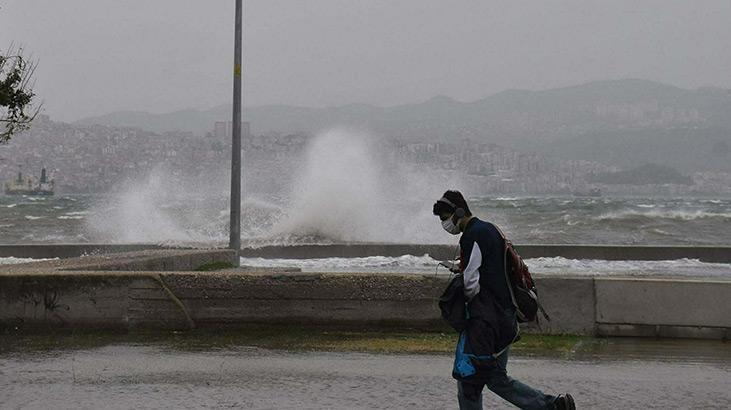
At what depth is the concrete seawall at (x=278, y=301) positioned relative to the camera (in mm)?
9281

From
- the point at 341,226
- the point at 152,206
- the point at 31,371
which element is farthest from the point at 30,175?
the point at 31,371

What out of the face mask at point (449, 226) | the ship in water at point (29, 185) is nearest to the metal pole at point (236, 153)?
the face mask at point (449, 226)

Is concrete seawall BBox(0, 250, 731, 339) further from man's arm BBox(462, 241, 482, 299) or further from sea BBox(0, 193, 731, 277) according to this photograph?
sea BBox(0, 193, 731, 277)

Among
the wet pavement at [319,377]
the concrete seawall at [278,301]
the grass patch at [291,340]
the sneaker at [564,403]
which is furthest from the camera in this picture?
the concrete seawall at [278,301]

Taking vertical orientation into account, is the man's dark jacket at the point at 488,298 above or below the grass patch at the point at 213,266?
above

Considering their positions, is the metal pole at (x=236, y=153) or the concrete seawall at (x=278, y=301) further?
the metal pole at (x=236, y=153)

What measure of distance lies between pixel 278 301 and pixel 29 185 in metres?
149

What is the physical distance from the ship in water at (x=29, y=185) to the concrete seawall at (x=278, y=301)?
5419 inches

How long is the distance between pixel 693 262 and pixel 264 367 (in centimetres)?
1918

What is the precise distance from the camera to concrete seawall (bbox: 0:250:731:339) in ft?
30.5

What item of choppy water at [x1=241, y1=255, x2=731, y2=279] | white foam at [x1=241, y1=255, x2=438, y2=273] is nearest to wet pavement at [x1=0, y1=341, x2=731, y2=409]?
choppy water at [x1=241, y1=255, x2=731, y2=279]

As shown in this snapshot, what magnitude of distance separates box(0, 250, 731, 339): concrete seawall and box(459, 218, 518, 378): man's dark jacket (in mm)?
4115

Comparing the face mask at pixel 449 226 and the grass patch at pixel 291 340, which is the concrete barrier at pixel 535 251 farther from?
the face mask at pixel 449 226

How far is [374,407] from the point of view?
21.3 ft
